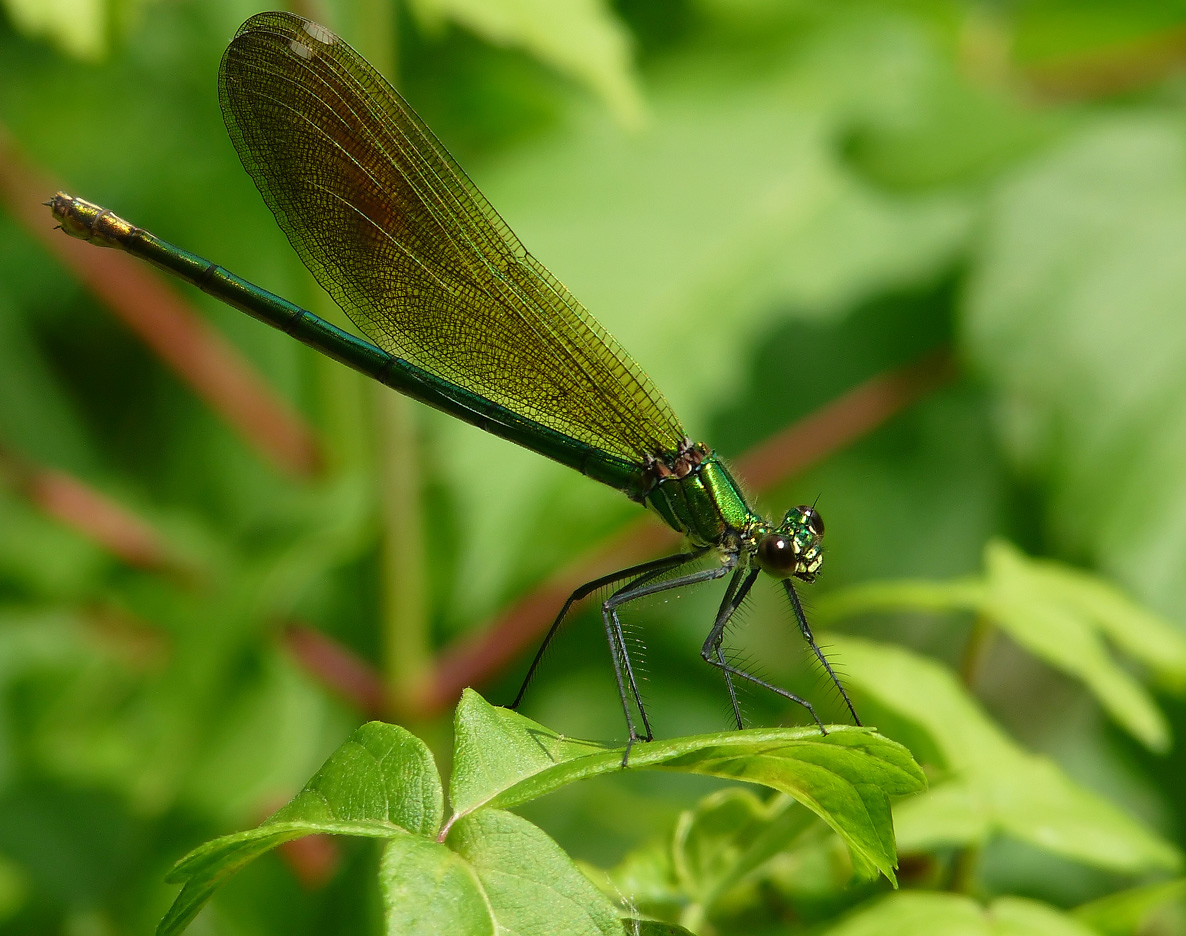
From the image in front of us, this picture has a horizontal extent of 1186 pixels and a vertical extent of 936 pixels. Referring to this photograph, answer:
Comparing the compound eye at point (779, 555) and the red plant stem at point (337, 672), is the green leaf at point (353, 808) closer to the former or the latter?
the compound eye at point (779, 555)

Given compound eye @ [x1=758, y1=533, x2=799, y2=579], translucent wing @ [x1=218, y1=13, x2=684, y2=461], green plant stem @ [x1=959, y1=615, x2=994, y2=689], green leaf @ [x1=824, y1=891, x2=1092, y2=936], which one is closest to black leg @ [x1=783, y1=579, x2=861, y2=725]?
compound eye @ [x1=758, y1=533, x2=799, y2=579]

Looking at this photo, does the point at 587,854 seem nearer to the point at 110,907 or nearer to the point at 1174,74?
the point at 110,907

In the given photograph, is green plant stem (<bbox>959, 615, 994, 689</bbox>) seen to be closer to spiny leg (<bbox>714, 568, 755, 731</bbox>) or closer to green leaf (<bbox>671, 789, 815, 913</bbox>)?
spiny leg (<bbox>714, 568, 755, 731</bbox>)

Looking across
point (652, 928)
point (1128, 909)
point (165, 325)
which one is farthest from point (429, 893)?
point (165, 325)

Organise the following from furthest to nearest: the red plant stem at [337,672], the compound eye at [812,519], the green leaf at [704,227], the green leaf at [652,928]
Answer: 1. the green leaf at [704,227]
2. the red plant stem at [337,672]
3. the compound eye at [812,519]
4. the green leaf at [652,928]

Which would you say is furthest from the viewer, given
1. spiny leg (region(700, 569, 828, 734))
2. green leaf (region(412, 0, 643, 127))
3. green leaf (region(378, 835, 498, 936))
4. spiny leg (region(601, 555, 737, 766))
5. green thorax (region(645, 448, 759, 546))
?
green thorax (region(645, 448, 759, 546))

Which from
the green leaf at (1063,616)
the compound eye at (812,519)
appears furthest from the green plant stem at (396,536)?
the green leaf at (1063,616)
